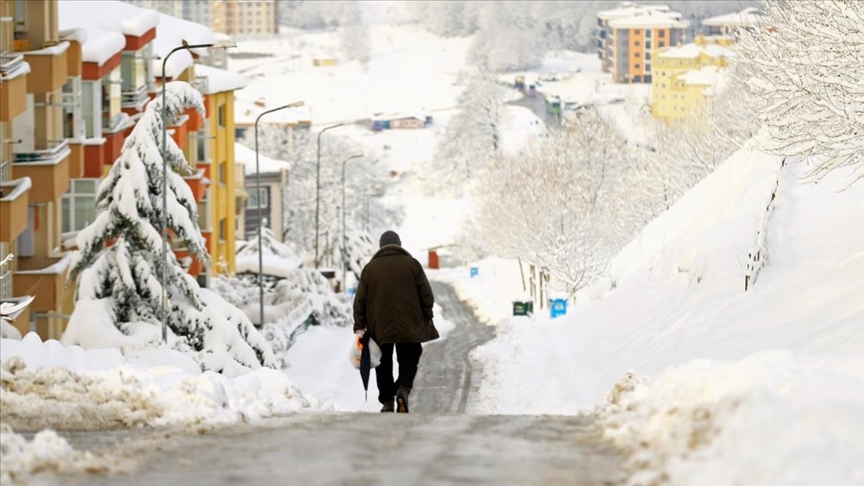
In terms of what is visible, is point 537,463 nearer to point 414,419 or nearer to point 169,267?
point 414,419

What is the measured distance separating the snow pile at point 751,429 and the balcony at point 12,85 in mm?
18545

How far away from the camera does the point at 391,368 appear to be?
1477 centimetres

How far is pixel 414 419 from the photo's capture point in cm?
1098

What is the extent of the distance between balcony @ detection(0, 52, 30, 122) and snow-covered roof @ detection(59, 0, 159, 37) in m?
11.9

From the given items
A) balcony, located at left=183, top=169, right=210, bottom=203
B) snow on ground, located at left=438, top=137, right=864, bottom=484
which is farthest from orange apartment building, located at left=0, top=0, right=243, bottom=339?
snow on ground, located at left=438, top=137, right=864, bottom=484

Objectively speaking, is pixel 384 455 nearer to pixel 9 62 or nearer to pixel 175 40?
pixel 9 62

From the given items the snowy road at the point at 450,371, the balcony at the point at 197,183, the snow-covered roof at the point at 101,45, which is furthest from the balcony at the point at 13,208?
the balcony at the point at 197,183

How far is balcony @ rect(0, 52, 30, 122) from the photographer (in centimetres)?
2580

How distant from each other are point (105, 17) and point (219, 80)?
18.8 m

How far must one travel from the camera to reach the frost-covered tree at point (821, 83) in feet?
67.3

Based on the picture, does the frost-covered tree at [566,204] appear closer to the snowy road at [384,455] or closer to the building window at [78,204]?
the building window at [78,204]

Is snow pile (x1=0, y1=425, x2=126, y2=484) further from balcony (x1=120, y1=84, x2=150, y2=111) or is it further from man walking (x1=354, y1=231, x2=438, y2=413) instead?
balcony (x1=120, y1=84, x2=150, y2=111)

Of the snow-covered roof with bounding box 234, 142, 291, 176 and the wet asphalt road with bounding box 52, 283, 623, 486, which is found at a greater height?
the wet asphalt road with bounding box 52, 283, 623, 486

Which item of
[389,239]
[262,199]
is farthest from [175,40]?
[262,199]
